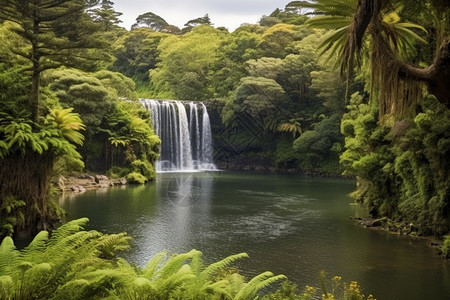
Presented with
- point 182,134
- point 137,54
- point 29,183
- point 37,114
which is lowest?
point 29,183

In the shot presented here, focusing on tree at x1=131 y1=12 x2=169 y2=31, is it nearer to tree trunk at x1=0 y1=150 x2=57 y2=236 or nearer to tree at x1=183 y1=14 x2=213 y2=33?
tree at x1=183 y1=14 x2=213 y2=33

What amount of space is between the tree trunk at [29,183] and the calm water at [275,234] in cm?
239

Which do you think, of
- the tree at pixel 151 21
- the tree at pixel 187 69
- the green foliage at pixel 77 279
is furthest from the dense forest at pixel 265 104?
the tree at pixel 151 21

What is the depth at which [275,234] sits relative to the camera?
51.1ft

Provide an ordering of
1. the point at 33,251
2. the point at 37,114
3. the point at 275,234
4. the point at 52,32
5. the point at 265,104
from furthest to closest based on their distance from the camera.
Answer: the point at 265,104 < the point at 275,234 < the point at 52,32 < the point at 37,114 < the point at 33,251

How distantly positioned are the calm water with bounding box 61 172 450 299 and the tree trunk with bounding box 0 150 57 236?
2390 millimetres

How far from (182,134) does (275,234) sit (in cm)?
2974

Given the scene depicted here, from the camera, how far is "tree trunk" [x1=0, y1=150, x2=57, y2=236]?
512 inches

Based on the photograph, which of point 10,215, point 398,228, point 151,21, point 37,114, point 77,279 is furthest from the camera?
point 151,21

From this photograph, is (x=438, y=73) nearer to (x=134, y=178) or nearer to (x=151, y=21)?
(x=134, y=178)

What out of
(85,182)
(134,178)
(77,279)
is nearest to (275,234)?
(77,279)

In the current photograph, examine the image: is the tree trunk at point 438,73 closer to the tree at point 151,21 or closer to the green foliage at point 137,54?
the green foliage at point 137,54

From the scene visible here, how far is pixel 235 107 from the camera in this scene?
45500 mm

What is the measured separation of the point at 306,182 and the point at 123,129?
48.3 ft
